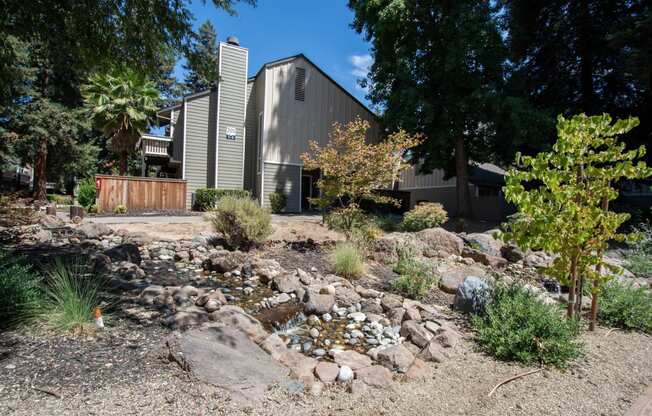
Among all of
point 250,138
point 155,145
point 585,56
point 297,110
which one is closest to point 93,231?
point 250,138

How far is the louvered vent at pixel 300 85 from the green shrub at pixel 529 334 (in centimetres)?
1564

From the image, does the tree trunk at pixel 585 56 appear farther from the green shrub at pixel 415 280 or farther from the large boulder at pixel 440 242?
the green shrub at pixel 415 280

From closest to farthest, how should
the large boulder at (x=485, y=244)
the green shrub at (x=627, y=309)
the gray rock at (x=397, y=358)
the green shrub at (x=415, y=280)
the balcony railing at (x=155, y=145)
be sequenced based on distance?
the gray rock at (x=397, y=358), the green shrub at (x=627, y=309), the green shrub at (x=415, y=280), the large boulder at (x=485, y=244), the balcony railing at (x=155, y=145)

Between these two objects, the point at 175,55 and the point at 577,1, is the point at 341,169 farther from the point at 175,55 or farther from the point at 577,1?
the point at 577,1

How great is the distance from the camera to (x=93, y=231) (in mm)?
8273

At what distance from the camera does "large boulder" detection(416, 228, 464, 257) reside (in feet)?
26.5

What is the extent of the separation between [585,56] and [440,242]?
11785mm

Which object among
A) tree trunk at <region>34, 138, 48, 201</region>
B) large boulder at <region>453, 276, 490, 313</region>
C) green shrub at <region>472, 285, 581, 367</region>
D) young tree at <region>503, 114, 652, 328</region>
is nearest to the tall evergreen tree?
young tree at <region>503, 114, 652, 328</region>

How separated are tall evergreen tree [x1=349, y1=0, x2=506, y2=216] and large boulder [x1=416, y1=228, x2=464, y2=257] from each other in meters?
6.97

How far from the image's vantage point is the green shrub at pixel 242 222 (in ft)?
23.2

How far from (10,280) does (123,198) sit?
12160 mm

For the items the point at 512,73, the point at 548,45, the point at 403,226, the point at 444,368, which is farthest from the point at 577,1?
the point at 444,368

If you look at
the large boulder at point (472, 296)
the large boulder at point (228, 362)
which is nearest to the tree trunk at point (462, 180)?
the large boulder at point (472, 296)

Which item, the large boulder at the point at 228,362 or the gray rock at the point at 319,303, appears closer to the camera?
the large boulder at the point at 228,362
